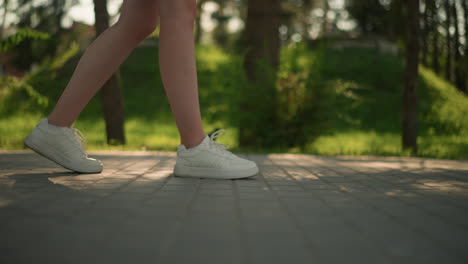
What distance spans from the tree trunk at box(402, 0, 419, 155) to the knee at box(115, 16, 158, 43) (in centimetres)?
450

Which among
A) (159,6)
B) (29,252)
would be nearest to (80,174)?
(159,6)

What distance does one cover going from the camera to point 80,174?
2.25 meters

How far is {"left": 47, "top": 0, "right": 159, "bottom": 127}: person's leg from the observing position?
2.21m

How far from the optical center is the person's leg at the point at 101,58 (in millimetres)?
2211

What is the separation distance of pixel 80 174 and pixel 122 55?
0.72m

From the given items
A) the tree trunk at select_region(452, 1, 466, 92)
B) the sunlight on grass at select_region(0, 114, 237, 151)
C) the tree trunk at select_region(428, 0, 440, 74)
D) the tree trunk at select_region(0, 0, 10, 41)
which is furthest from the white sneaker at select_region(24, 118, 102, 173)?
the tree trunk at select_region(452, 1, 466, 92)

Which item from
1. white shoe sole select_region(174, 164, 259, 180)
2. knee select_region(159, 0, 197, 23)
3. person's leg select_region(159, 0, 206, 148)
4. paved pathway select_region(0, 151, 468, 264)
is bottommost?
paved pathway select_region(0, 151, 468, 264)

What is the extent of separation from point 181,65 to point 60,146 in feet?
2.65

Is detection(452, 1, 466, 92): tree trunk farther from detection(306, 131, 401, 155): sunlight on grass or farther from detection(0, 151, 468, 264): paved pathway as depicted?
detection(0, 151, 468, 264): paved pathway

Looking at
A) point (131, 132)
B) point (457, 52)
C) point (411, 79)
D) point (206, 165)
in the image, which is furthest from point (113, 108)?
point (457, 52)

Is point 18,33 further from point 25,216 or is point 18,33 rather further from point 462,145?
point 462,145

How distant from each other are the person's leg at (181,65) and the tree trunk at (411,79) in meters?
4.35

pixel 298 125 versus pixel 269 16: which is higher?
pixel 269 16

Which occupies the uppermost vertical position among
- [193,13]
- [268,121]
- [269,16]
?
[269,16]
